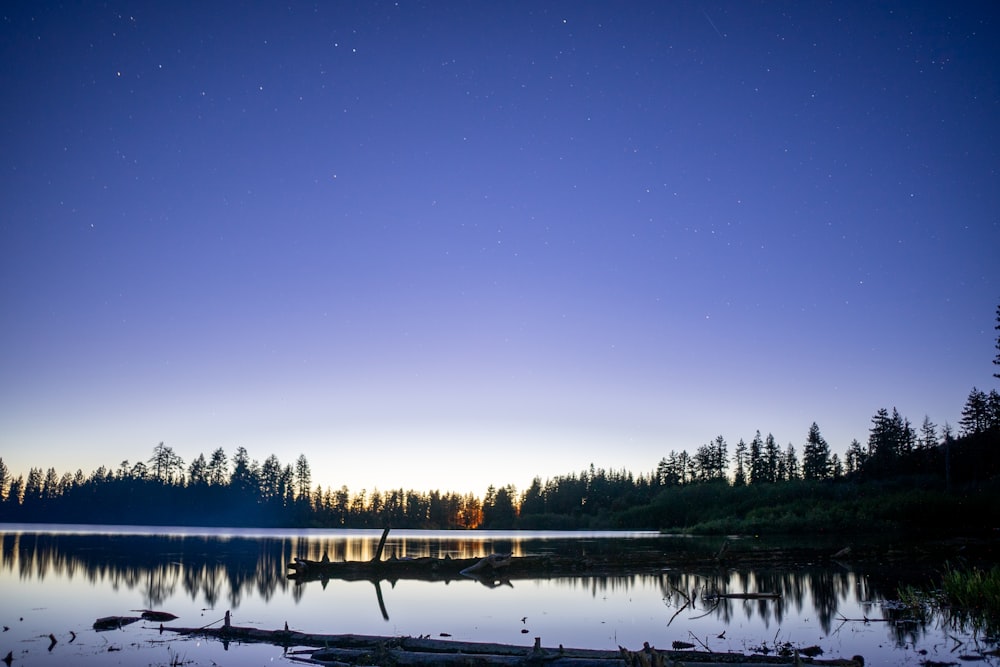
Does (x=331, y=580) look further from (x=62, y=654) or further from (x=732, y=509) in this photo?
(x=732, y=509)

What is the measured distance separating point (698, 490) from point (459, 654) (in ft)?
372

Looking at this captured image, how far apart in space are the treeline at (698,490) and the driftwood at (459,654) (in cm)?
6877

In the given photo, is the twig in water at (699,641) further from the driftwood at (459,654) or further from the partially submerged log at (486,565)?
the partially submerged log at (486,565)

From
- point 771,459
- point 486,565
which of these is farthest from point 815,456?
point 486,565

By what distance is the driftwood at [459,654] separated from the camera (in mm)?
16016

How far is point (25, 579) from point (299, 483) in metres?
157

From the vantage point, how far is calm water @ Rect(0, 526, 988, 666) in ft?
66.7

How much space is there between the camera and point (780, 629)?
2305 cm

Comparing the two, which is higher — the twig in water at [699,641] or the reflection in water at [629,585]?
the twig in water at [699,641]

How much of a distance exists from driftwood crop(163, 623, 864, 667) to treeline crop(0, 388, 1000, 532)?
226 feet

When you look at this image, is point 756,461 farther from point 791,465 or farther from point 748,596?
point 748,596

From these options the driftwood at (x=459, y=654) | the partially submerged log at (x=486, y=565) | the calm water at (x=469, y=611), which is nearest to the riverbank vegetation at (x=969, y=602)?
the calm water at (x=469, y=611)

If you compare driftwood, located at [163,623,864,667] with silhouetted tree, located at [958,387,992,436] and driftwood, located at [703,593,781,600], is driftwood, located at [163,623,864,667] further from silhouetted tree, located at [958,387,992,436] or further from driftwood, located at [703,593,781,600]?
silhouetted tree, located at [958,387,992,436]

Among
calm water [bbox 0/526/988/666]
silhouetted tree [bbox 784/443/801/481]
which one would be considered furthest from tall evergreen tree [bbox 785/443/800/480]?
calm water [bbox 0/526/988/666]
